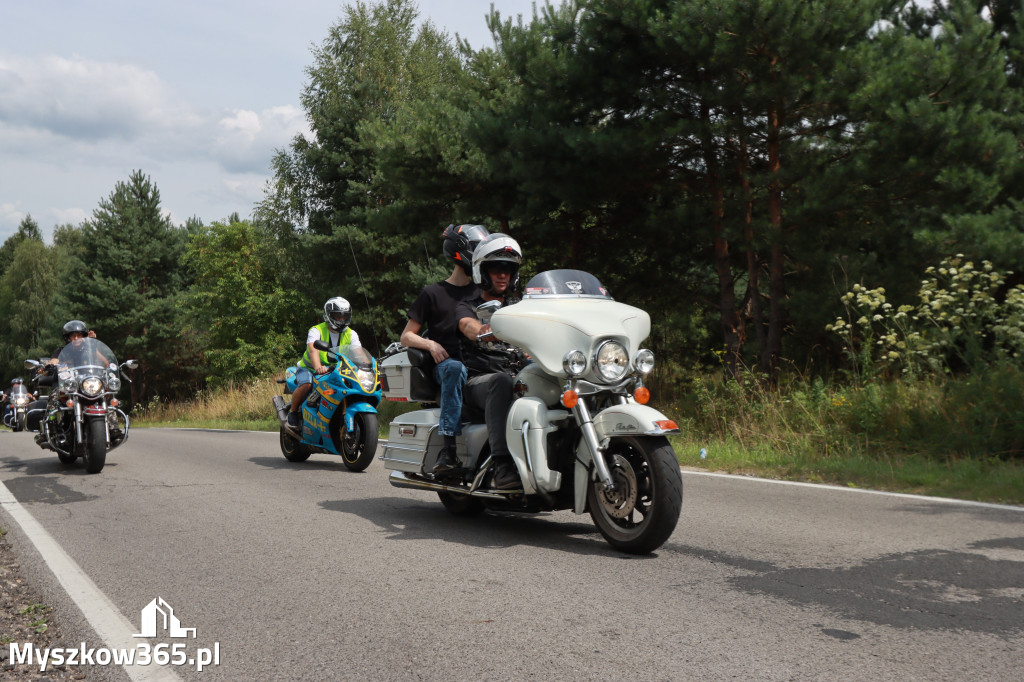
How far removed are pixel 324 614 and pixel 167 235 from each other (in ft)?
191

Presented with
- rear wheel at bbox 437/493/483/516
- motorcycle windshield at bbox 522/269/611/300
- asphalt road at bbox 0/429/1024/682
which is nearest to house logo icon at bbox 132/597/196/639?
asphalt road at bbox 0/429/1024/682

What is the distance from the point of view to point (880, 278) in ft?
41.7

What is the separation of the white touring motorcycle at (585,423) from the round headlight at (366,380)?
436 centimetres

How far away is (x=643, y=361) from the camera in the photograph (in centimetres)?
544

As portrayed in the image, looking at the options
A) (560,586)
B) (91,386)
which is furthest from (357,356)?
(560,586)

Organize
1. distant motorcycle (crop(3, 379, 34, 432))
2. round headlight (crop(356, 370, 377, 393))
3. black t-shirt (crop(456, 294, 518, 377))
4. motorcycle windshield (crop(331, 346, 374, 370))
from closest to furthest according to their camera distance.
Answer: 1. black t-shirt (crop(456, 294, 518, 377))
2. round headlight (crop(356, 370, 377, 393))
3. motorcycle windshield (crop(331, 346, 374, 370))
4. distant motorcycle (crop(3, 379, 34, 432))

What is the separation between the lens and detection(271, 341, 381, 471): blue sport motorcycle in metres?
10.3

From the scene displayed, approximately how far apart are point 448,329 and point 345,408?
4285 mm

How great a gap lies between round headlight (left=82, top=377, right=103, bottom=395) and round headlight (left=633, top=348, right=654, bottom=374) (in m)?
7.64

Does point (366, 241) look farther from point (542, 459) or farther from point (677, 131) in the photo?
point (542, 459)

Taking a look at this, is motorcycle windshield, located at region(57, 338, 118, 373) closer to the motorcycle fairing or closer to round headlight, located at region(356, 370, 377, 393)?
round headlight, located at region(356, 370, 377, 393)

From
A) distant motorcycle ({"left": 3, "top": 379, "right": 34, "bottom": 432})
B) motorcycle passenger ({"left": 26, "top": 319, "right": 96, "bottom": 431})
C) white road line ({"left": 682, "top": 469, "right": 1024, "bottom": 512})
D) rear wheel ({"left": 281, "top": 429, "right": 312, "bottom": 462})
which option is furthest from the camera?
distant motorcycle ({"left": 3, "top": 379, "right": 34, "bottom": 432})

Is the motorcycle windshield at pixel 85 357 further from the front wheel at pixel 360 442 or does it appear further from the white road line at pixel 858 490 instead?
the white road line at pixel 858 490

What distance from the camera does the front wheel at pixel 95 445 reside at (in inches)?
413
